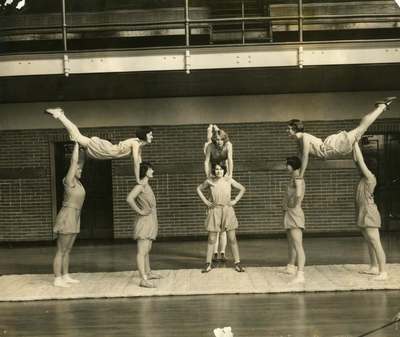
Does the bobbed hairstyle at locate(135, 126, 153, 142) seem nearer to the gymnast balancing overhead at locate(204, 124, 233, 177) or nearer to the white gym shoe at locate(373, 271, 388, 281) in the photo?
the gymnast balancing overhead at locate(204, 124, 233, 177)

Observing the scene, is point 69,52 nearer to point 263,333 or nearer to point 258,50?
point 258,50

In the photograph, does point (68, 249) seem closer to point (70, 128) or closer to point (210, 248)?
point (70, 128)

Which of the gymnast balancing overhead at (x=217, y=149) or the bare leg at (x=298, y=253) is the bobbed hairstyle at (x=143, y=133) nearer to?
the gymnast balancing overhead at (x=217, y=149)

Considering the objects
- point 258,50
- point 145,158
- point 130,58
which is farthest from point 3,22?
point 258,50

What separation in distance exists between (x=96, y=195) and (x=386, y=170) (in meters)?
5.96

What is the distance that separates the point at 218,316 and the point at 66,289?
8.18 feet

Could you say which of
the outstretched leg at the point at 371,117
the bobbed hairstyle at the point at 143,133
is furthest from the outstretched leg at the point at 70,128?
the outstretched leg at the point at 371,117

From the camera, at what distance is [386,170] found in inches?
516

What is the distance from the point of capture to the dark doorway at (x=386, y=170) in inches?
516

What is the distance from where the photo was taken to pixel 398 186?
43.1 ft

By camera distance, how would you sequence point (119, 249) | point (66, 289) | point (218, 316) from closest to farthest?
point (218, 316) → point (66, 289) → point (119, 249)

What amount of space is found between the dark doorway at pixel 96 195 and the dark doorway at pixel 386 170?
17.6 ft

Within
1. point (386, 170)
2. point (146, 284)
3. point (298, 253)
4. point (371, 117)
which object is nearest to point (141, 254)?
point (146, 284)

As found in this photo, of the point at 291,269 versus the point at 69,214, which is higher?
the point at 69,214
